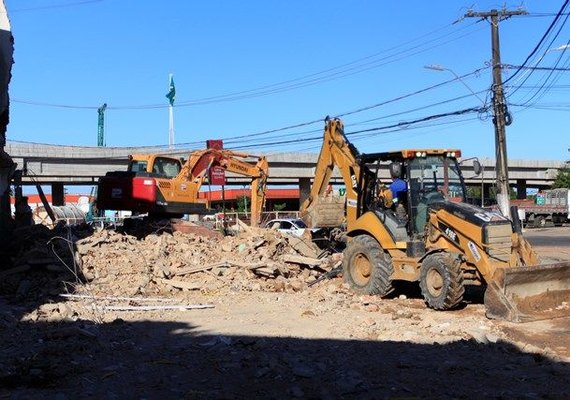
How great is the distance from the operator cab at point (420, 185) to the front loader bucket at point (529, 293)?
231cm

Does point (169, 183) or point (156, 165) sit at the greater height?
point (156, 165)

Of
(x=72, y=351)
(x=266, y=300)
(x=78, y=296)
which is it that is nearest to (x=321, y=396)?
(x=72, y=351)

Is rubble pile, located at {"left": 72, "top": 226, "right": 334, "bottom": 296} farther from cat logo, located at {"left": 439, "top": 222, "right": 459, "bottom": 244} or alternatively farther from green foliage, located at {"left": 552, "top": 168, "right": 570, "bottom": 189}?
green foliage, located at {"left": 552, "top": 168, "right": 570, "bottom": 189}

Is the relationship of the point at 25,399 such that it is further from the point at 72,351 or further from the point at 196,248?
the point at 196,248

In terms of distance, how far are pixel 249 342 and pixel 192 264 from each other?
275 inches

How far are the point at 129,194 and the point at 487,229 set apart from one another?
470 inches

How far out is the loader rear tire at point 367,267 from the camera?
12.3m

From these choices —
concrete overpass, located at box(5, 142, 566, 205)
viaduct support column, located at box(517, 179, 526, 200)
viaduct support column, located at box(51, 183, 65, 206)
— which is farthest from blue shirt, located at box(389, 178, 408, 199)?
viaduct support column, located at box(517, 179, 526, 200)

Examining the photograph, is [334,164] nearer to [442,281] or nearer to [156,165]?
[442,281]

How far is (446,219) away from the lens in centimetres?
1112

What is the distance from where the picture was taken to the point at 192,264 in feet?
48.2

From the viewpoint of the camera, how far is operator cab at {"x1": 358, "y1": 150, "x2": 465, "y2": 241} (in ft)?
38.9

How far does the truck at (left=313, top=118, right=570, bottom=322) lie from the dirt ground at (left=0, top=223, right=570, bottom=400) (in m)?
0.43

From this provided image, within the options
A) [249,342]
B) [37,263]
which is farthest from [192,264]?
[249,342]
